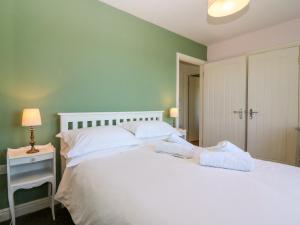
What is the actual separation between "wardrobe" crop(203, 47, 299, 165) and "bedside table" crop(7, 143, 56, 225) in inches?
118

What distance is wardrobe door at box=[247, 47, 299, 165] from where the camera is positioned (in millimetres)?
2740

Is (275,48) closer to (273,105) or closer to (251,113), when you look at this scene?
(273,105)

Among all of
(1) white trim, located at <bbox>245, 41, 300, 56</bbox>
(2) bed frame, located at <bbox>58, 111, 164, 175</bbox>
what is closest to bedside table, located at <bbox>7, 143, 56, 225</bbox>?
(2) bed frame, located at <bbox>58, 111, 164, 175</bbox>

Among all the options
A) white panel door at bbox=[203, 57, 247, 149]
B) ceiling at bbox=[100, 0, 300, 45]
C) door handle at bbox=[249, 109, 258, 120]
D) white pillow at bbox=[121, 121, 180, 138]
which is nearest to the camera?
white pillow at bbox=[121, 121, 180, 138]

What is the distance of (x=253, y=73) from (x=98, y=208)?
322 centimetres

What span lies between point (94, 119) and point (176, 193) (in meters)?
1.55

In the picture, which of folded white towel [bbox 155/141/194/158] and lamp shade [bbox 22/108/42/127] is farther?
folded white towel [bbox 155/141/194/158]

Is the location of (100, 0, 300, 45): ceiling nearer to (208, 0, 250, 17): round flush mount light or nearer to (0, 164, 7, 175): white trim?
(208, 0, 250, 17): round flush mount light

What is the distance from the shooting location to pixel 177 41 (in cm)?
338

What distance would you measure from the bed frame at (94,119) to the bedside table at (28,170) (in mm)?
176

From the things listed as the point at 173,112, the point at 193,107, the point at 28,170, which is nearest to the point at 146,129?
the point at 173,112

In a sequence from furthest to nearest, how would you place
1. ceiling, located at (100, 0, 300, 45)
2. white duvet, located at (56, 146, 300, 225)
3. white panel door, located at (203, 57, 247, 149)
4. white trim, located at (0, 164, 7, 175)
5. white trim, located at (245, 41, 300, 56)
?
white panel door, located at (203, 57, 247, 149)
white trim, located at (245, 41, 300, 56)
ceiling, located at (100, 0, 300, 45)
white trim, located at (0, 164, 7, 175)
white duvet, located at (56, 146, 300, 225)

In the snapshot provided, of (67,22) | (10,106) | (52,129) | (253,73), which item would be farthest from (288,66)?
(10,106)

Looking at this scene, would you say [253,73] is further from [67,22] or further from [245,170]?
[67,22]
